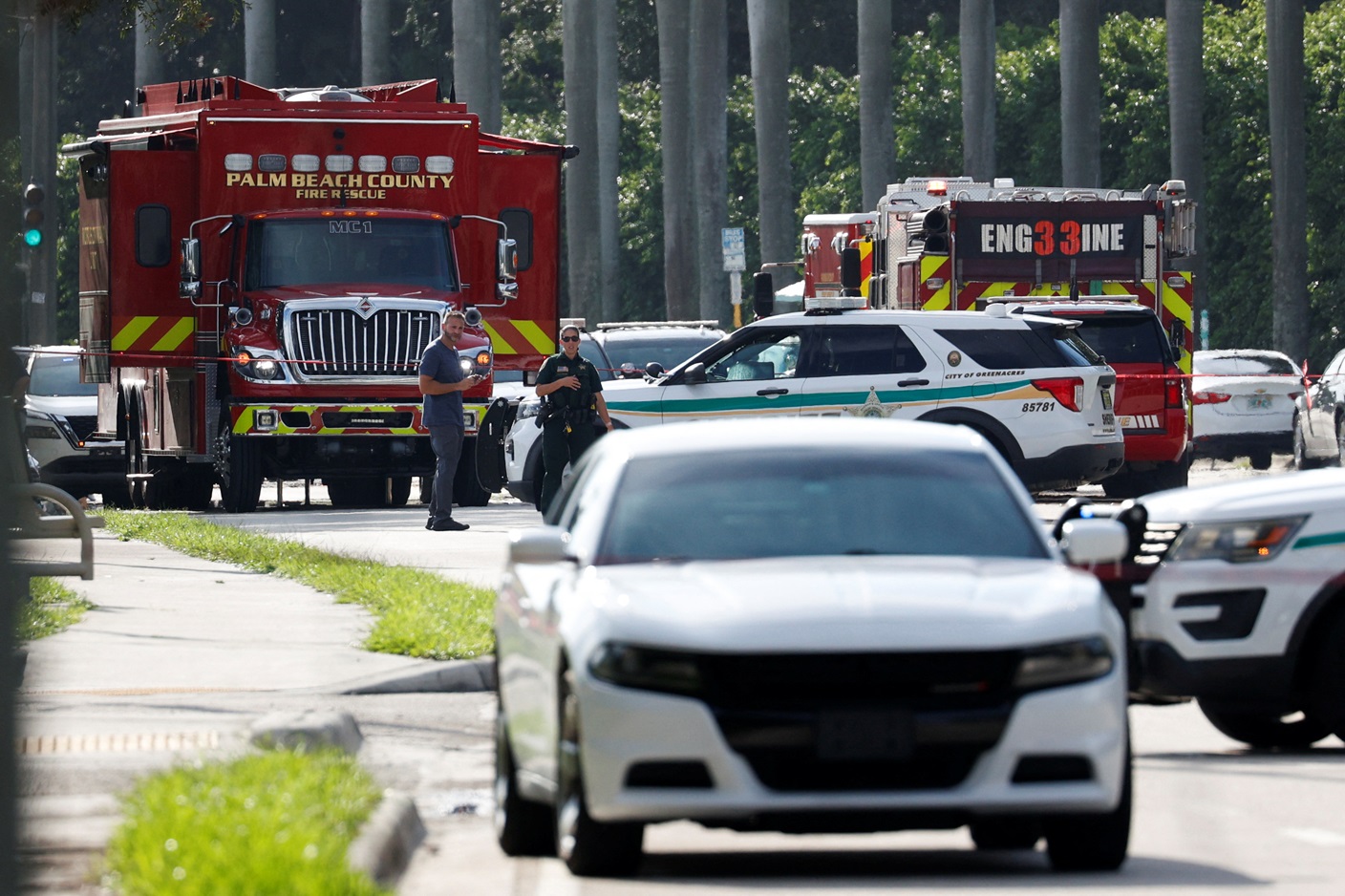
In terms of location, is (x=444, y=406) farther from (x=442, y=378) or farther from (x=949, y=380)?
(x=949, y=380)

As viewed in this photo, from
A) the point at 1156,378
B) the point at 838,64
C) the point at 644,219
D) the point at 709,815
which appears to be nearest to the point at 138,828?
the point at 709,815

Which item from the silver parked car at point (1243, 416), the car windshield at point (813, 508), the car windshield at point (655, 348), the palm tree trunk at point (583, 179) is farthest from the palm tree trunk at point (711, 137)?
the car windshield at point (813, 508)

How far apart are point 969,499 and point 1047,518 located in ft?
55.5

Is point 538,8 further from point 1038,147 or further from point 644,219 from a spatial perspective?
point 1038,147

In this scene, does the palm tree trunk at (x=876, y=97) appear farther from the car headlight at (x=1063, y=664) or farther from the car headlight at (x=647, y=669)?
the car headlight at (x=647, y=669)

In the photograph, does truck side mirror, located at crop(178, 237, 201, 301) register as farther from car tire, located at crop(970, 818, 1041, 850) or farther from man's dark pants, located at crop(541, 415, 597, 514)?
car tire, located at crop(970, 818, 1041, 850)

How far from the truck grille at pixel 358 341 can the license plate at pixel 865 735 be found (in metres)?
18.7

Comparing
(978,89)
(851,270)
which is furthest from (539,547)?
(978,89)

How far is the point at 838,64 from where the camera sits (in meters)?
72.2

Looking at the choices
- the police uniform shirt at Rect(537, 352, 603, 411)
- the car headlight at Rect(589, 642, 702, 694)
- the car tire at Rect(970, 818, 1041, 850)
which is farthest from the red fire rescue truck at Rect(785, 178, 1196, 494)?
the car headlight at Rect(589, 642, 702, 694)

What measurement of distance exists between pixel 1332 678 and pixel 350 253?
1700 centimetres

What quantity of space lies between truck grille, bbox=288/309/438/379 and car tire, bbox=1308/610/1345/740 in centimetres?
1621

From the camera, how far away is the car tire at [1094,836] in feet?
24.6

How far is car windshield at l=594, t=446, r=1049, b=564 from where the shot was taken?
26.4 ft
